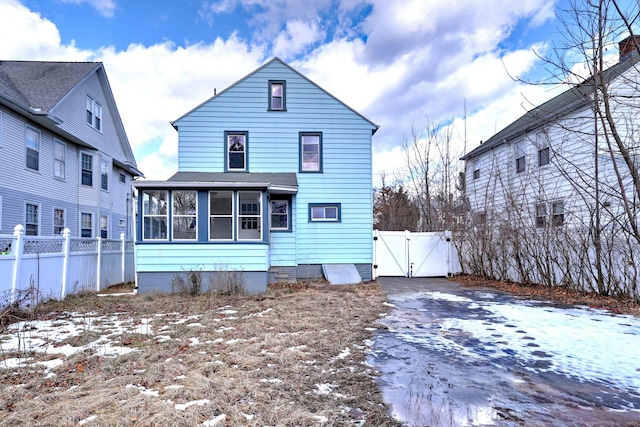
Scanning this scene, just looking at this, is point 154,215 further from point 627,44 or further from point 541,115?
point 627,44

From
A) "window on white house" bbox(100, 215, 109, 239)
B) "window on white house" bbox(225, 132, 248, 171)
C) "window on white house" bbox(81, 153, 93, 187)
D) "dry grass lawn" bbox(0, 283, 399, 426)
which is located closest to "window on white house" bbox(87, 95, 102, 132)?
"window on white house" bbox(81, 153, 93, 187)

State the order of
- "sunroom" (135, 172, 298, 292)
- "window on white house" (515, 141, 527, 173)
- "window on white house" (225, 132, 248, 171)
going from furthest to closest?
"window on white house" (515, 141, 527, 173) → "window on white house" (225, 132, 248, 171) → "sunroom" (135, 172, 298, 292)

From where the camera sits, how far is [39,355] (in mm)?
4219

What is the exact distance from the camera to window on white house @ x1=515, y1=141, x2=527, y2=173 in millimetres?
13518

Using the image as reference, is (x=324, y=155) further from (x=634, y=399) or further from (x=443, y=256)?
(x=634, y=399)

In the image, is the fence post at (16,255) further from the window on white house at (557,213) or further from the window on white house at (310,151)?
the window on white house at (557,213)

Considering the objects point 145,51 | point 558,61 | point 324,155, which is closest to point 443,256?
point 324,155

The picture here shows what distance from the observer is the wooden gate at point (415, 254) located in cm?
1314

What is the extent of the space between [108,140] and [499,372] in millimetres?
19476

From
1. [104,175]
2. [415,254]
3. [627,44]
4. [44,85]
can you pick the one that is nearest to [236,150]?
[415,254]

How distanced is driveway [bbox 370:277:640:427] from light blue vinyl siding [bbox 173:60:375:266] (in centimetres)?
509

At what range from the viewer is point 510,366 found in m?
3.99

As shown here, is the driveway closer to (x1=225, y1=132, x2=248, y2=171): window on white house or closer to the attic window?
(x1=225, y1=132, x2=248, y2=171): window on white house

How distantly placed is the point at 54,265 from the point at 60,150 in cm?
844
